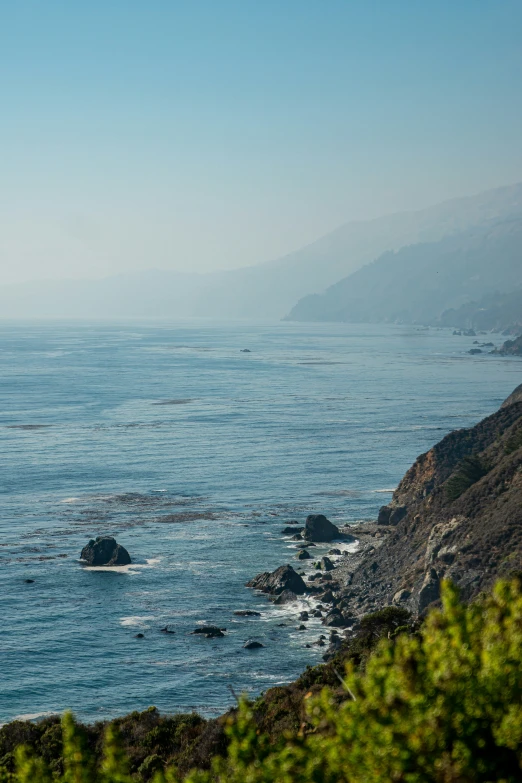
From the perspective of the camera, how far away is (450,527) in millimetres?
68375

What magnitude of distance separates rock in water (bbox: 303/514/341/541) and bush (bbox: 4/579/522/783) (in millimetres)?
70631

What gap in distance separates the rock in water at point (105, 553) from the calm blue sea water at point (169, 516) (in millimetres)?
1327

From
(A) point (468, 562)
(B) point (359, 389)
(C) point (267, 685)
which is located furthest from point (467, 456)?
(B) point (359, 389)

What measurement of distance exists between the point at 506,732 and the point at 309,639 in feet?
161

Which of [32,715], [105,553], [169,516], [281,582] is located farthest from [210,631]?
[169,516]

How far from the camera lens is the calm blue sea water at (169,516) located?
56.1 meters

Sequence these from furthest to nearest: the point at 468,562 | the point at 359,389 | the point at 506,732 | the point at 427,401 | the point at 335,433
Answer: the point at 359,389, the point at 427,401, the point at 335,433, the point at 468,562, the point at 506,732

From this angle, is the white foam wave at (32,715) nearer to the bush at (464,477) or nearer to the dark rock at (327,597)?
the dark rock at (327,597)

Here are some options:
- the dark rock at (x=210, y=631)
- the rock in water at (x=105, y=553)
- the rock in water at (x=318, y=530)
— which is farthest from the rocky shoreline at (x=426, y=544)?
the rock in water at (x=105, y=553)

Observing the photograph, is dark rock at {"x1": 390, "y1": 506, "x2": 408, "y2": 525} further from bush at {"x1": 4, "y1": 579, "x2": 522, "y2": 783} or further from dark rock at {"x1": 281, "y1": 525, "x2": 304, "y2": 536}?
bush at {"x1": 4, "y1": 579, "x2": 522, "y2": 783}

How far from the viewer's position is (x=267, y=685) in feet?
175

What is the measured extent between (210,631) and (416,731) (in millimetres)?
50069

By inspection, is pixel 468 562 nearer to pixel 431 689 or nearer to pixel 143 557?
pixel 143 557

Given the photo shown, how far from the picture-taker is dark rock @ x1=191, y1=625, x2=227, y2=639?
202ft
